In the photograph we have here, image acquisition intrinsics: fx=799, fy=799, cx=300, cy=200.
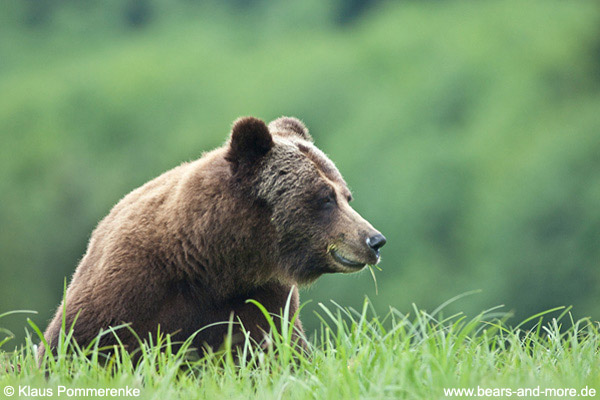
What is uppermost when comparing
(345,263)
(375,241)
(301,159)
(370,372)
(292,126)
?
(292,126)

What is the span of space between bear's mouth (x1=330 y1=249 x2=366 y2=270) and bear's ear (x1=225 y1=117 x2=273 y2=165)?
757mm

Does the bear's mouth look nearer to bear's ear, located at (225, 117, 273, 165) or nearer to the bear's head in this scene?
the bear's head

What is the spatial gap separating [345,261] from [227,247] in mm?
716

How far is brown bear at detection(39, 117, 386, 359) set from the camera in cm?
462

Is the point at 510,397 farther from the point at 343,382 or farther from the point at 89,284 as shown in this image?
the point at 89,284

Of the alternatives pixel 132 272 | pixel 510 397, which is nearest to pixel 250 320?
pixel 132 272

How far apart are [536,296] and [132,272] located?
50.1 ft

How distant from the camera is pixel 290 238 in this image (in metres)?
4.84

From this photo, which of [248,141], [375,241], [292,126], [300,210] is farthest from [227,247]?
[292,126]

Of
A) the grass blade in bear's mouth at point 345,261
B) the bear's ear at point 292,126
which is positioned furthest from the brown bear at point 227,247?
the bear's ear at point 292,126

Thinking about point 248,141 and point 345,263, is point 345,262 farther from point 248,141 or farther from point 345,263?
point 248,141

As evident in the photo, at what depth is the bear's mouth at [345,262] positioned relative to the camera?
4.80 meters

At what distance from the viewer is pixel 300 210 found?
15.9 ft

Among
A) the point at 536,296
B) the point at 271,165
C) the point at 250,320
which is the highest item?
the point at 271,165
